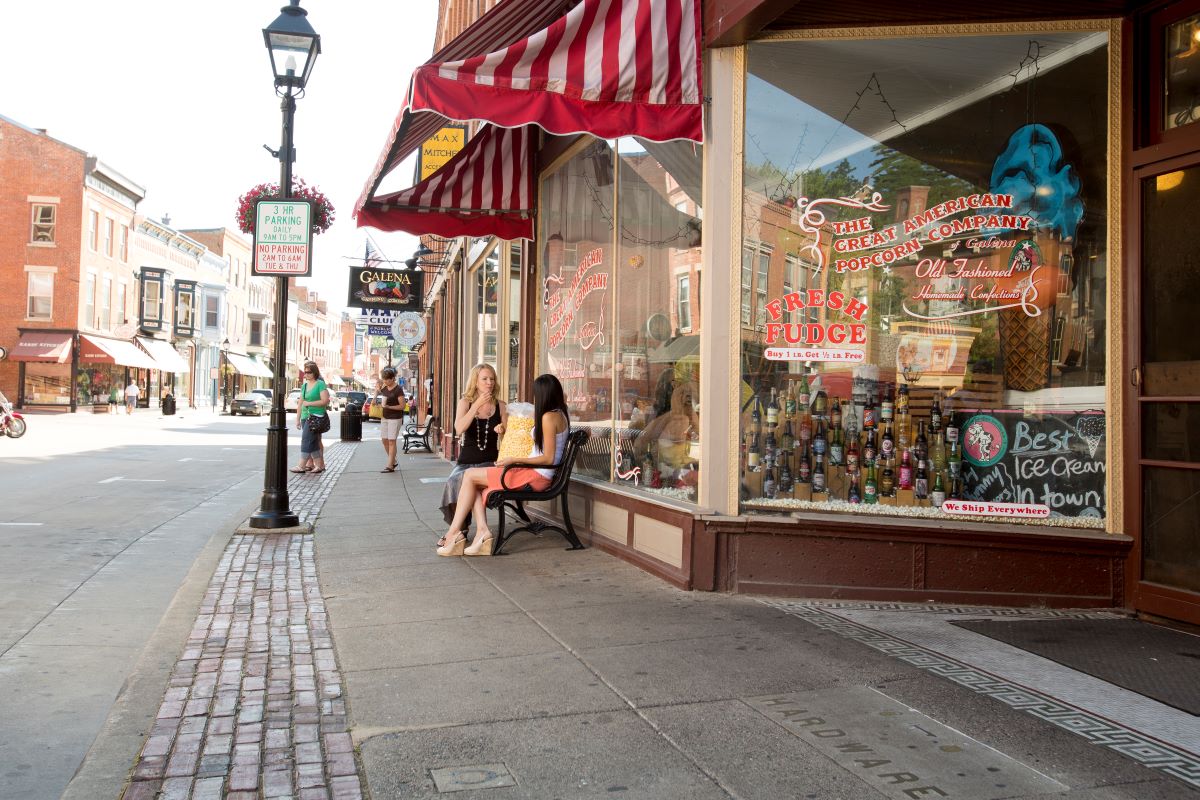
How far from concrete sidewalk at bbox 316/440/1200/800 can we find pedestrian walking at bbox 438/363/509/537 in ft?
8.70

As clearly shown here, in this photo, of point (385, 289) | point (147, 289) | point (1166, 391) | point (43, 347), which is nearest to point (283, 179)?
point (1166, 391)

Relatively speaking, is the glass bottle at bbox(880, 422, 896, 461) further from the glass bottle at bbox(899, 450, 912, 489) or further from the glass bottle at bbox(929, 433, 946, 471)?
the glass bottle at bbox(929, 433, 946, 471)

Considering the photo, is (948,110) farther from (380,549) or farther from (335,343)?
(335,343)

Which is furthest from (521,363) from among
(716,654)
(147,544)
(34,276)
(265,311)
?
(265,311)

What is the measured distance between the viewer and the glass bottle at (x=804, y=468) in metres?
6.50

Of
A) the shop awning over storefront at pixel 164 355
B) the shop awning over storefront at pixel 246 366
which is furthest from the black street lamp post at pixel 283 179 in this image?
the shop awning over storefront at pixel 246 366

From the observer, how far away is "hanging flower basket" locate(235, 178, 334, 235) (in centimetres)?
1102

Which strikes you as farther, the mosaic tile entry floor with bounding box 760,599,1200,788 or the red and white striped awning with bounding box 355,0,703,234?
the red and white striped awning with bounding box 355,0,703,234

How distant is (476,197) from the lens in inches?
398

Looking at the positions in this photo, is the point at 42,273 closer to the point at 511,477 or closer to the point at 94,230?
the point at 94,230

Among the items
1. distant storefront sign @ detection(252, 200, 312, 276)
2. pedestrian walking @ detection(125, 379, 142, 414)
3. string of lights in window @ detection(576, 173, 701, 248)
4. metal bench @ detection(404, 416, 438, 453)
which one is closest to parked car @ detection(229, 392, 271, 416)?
pedestrian walking @ detection(125, 379, 142, 414)

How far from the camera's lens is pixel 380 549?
26.8ft

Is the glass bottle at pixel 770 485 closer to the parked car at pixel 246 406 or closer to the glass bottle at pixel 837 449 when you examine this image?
the glass bottle at pixel 837 449

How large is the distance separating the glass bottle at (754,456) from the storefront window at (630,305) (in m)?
0.39
